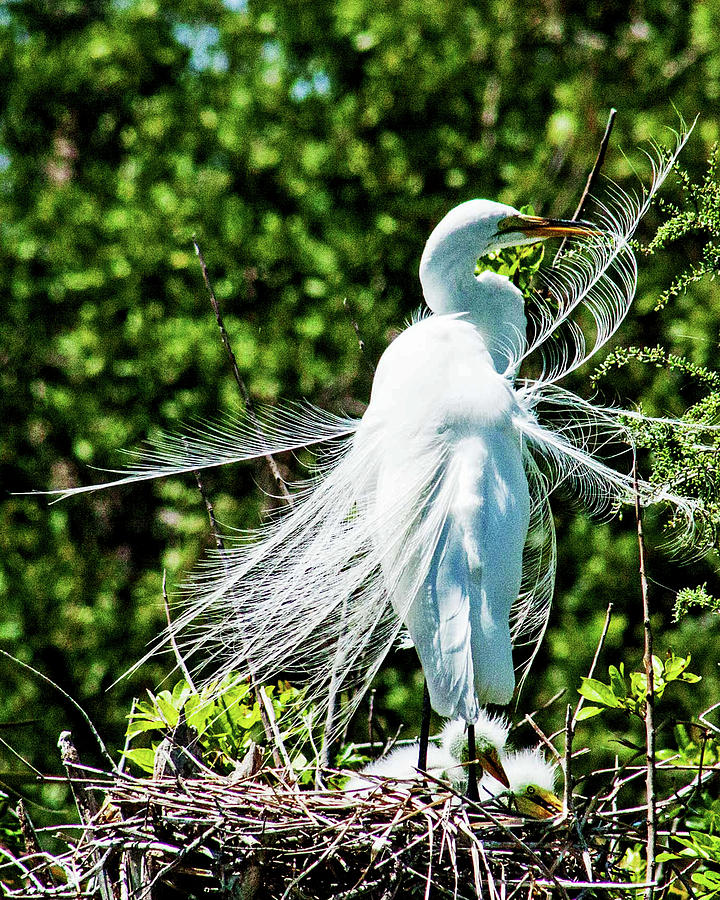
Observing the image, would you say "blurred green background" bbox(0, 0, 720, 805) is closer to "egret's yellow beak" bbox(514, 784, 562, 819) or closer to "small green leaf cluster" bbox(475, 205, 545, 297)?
"small green leaf cluster" bbox(475, 205, 545, 297)

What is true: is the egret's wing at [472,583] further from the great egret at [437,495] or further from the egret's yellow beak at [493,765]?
the egret's yellow beak at [493,765]

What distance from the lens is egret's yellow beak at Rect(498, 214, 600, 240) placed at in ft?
6.28

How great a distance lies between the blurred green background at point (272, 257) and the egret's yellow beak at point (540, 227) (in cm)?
101

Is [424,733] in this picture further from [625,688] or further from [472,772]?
[625,688]

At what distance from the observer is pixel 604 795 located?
1.82 m

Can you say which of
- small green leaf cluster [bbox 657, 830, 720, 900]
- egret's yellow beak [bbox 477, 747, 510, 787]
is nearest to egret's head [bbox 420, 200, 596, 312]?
egret's yellow beak [bbox 477, 747, 510, 787]

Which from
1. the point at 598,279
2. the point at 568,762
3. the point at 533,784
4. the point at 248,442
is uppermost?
the point at 598,279

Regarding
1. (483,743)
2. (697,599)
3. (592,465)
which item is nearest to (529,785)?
(483,743)

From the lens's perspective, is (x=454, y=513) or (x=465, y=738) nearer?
(x=454, y=513)

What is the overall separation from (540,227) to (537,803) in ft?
2.96

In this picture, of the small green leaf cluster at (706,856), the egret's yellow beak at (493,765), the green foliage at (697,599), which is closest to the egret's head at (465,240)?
the green foliage at (697,599)

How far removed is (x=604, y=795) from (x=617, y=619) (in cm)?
112

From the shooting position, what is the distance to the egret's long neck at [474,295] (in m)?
1.90

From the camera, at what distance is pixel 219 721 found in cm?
200
